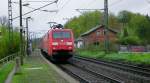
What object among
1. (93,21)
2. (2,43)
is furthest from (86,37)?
(2,43)

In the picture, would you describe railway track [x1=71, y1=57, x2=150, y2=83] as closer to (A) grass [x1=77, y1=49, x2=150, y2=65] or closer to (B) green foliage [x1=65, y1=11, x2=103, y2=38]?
(A) grass [x1=77, y1=49, x2=150, y2=65]

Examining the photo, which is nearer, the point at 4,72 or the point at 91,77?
the point at 91,77

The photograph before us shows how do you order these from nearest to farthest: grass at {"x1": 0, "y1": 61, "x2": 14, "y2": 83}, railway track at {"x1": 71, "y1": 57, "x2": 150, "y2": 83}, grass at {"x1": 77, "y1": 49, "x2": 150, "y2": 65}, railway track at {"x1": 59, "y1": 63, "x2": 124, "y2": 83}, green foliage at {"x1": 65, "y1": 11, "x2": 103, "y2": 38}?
railway track at {"x1": 59, "y1": 63, "x2": 124, "y2": 83} → railway track at {"x1": 71, "y1": 57, "x2": 150, "y2": 83} → grass at {"x1": 0, "y1": 61, "x2": 14, "y2": 83} → grass at {"x1": 77, "y1": 49, "x2": 150, "y2": 65} → green foliage at {"x1": 65, "y1": 11, "x2": 103, "y2": 38}

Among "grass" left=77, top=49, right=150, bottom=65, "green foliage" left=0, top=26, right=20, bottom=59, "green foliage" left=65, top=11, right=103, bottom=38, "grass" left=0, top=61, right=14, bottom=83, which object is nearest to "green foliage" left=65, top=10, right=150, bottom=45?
"green foliage" left=65, top=11, right=103, bottom=38

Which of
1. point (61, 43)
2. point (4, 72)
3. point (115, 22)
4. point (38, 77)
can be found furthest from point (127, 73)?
point (115, 22)

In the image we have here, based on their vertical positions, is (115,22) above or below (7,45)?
above

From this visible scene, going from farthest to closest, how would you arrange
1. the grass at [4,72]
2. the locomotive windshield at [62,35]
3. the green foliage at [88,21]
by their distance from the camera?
the green foliage at [88,21] → the locomotive windshield at [62,35] → the grass at [4,72]

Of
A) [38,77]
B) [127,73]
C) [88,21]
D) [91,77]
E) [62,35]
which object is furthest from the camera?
[88,21]

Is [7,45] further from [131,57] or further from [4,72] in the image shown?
[4,72]

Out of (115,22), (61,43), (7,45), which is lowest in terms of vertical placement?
(7,45)

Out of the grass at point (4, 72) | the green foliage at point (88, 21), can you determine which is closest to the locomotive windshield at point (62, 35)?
the grass at point (4, 72)

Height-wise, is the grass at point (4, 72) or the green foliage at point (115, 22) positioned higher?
the green foliage at point (115, 22)

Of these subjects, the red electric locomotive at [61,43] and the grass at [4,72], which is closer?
the grass at [4,72]

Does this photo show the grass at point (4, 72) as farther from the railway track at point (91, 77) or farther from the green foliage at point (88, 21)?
the green foliage at point (88, 21)
